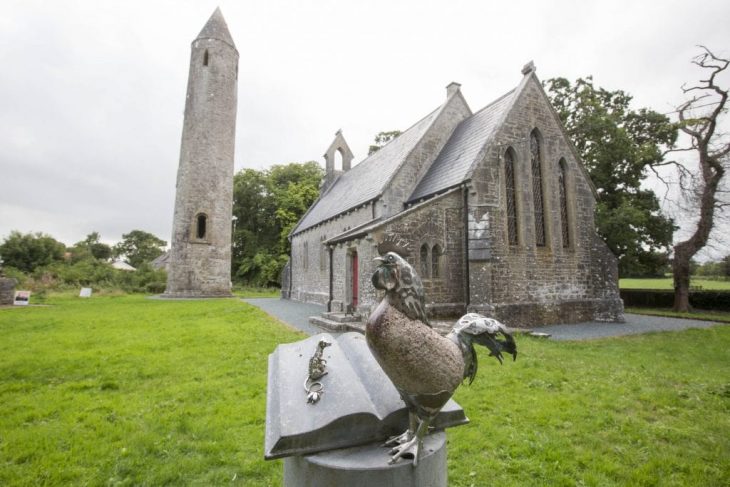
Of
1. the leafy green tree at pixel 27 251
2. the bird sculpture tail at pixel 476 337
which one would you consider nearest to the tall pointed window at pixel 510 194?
the bird sculpture tail at pixel 476 337

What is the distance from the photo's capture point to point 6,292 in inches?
735

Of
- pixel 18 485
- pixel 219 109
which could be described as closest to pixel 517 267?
pixel 18 485

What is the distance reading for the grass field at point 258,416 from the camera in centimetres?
368

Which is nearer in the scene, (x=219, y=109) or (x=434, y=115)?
(x=434, y=115)

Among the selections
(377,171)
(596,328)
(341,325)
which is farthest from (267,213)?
(596,328)

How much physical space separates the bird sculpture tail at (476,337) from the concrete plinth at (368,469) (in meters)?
0.49

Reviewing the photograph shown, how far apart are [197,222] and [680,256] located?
28377 mm

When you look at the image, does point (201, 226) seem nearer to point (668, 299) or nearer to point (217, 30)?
point (217, 30)

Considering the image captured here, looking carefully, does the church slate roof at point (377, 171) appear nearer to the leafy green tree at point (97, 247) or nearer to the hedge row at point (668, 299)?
the hedge row at point (668, 299)

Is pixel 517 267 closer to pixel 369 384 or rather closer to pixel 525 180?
pixel 525 180

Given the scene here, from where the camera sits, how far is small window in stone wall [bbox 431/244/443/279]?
1303 centimetres

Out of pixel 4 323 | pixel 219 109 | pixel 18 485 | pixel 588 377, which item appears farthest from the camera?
pixel 219 109

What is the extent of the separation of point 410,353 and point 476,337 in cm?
57

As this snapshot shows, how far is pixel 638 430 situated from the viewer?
15.1ft
